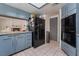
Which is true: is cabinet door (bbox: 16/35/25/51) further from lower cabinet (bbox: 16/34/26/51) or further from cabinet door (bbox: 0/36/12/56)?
cabinet door (bbox: 0/36/12/56)

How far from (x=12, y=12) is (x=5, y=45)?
122 centimetres

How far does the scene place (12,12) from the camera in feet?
10.7

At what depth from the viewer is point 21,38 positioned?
11.1 ft

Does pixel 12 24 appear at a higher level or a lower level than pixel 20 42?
higher

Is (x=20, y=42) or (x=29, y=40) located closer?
(x=20, y=42)

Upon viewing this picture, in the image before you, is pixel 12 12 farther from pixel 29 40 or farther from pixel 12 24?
pixel 29 40

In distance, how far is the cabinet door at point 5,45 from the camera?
2.51 meters

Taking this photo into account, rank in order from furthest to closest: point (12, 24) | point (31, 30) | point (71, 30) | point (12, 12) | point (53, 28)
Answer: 1. point (53, 28)
2. point (31, 30)
3. point (12, 24)
4. point (12, 12)
5. point (71, 30)

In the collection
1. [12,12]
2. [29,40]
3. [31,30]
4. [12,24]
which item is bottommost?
[29,40]

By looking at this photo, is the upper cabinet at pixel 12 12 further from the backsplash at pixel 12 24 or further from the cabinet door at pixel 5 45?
the cabinet door at pixel 5 45

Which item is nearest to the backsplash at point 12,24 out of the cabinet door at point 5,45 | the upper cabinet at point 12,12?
the upper cabinet at point 12,12

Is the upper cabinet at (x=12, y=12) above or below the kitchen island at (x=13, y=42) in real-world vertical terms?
above

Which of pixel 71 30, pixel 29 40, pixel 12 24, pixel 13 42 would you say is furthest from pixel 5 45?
pixel 71 30

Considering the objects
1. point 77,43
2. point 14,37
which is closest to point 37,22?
point 14,37
